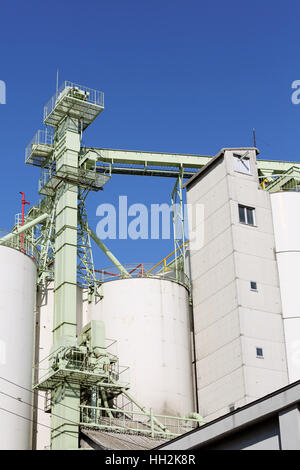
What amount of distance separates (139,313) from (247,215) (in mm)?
8688

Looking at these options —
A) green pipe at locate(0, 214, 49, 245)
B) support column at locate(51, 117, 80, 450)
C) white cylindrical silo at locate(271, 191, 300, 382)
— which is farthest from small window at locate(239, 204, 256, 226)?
green pipe at locate(0, 214, 49, 245)

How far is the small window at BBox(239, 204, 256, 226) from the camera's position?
44125 millimetres

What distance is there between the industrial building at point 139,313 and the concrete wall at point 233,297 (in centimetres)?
7

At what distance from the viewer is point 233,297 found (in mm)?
41625

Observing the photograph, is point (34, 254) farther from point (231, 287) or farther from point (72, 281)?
point (231, 287)

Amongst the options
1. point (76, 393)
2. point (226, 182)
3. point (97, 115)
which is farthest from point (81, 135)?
point (76, 393)

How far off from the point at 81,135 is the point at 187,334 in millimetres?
14090

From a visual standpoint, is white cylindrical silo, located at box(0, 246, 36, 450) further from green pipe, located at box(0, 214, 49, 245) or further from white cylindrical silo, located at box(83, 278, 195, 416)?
white cylindrical silo, located at box(83, 278, 195, 416)

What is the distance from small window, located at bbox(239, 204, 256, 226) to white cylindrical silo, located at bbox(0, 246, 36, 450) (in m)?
12.6

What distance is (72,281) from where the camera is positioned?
42.2 meters

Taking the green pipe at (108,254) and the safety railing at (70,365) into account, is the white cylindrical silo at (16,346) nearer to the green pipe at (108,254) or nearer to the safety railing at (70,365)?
the safety railing at (70,365)

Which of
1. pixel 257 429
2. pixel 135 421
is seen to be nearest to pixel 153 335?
pixel 135 421

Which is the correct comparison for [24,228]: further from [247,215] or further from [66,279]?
[247,215]

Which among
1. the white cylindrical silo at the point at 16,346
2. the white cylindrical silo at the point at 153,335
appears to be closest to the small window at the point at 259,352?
the white cylindrical silo at the point at 153,335
